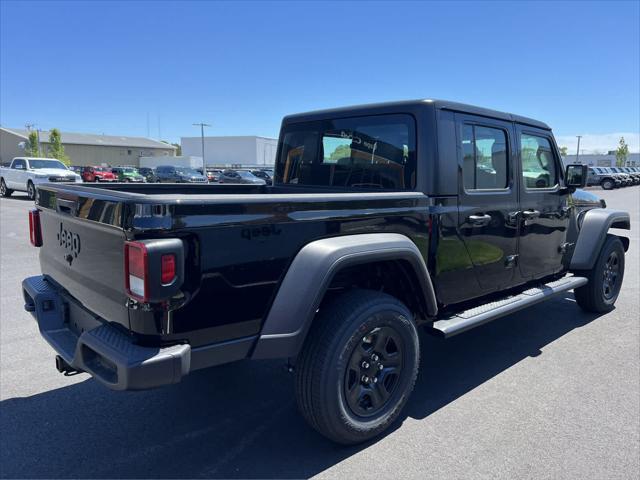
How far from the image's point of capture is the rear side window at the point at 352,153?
3.41 metres

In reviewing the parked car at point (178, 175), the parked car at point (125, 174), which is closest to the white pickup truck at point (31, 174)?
the parked car at point (178, 175)

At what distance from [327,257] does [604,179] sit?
43761 millimetres

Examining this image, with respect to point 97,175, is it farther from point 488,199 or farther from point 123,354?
point 123,354

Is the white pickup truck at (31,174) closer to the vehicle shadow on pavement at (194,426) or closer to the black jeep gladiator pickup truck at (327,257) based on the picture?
the black jeep gladiator pickup truck at (327,257)

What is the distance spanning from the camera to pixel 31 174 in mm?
20422

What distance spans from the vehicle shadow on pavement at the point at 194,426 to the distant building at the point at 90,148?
77.7 meters

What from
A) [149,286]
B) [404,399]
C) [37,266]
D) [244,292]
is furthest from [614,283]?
[37,266]

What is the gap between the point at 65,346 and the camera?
2637mm

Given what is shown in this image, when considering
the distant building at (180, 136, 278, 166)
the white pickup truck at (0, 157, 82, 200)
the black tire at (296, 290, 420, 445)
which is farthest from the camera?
the distant building at (180, 136, 278, 166)

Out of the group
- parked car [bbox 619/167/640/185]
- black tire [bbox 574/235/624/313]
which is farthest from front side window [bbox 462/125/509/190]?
parked car [bbox 619/167/640/185]

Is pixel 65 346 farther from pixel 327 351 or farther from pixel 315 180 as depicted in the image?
pixel 315 180

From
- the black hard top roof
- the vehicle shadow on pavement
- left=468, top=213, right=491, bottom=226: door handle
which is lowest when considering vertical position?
the vehicle shadow on pavement

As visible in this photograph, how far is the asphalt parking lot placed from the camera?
2652 millimetres

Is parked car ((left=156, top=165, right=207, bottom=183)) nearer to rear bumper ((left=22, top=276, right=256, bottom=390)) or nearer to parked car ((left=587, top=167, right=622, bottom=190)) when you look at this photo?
parked car ((left=587, top=167, right=622, bottom=190))
